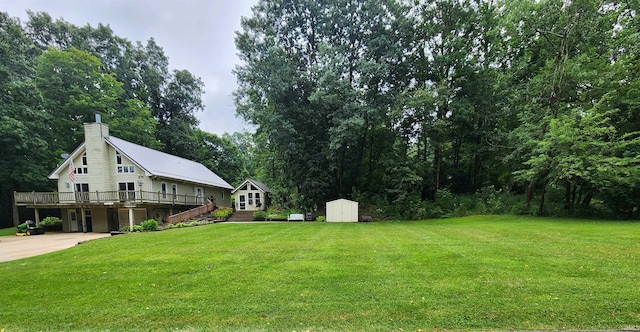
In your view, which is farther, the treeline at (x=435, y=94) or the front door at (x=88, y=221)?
the front door at (x=88, y=221)

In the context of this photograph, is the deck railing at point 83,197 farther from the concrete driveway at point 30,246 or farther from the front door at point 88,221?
the concrete driveway at point 30,246

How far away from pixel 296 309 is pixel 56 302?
4127 mm

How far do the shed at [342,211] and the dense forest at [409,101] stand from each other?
8.57ft

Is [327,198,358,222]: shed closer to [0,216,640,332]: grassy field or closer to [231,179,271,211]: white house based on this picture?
[231,179,271,211]: white house

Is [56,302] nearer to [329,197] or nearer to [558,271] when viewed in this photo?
[558,271]

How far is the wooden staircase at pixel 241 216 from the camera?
72.4ft

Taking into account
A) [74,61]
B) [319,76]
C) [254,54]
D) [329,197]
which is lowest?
[329,197]

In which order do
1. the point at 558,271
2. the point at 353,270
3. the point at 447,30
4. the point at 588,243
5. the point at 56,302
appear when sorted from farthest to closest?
the point at 447,30, the point at 588,243, the point at 353,270, the point at 558,271, the point at 56,302

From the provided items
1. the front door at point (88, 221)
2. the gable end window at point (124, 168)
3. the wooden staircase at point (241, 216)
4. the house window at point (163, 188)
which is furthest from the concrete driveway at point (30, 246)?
the wooden staircase at point (241, 216)

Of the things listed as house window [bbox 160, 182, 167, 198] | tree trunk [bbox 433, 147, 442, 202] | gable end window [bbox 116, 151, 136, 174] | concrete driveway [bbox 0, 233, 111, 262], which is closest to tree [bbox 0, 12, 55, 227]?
gable end window [bbox 116, 151, 136, 174]

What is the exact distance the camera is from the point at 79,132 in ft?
82.8

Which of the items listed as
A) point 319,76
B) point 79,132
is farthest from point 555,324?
point 79,132

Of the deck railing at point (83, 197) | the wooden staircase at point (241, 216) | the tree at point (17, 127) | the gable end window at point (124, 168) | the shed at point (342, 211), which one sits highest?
the tree at point (17, 127)

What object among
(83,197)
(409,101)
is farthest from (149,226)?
(409,101)
